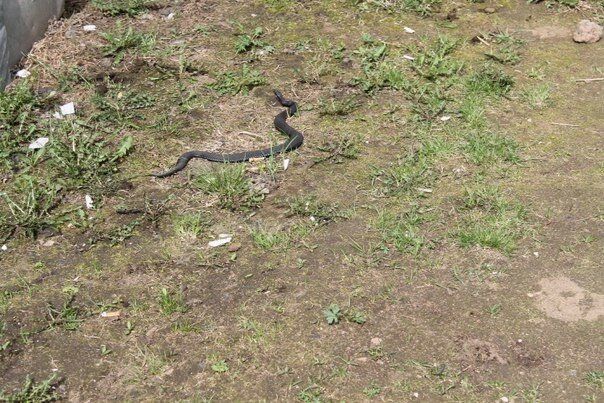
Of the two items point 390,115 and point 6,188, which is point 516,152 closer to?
point 390,115

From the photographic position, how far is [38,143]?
586cm

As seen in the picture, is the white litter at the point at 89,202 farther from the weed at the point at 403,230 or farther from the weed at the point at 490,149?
the weed at the point at 490,149

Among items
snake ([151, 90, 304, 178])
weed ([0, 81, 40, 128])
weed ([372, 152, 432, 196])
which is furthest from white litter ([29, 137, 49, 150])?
weed ([372, 152, 432, 196])

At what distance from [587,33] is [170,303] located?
4443 millimetres

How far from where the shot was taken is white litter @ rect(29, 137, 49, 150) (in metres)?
5.82

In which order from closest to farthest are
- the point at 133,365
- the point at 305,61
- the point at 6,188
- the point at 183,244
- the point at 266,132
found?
1. the point at 133,365
2. the point at 183,244
3. the point at 6,188
4. the point at 266,132
5. the point at 305,61

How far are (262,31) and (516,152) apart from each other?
8.70 feet

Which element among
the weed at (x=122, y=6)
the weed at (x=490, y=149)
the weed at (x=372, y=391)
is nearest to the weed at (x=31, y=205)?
the weed at (x=372, y=391)

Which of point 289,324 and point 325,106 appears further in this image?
point 325,106

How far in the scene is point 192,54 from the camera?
6.95 metres

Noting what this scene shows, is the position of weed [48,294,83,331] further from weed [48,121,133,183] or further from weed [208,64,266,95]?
weed [208,64,266,95]

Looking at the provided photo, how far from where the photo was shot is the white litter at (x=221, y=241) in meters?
4.94

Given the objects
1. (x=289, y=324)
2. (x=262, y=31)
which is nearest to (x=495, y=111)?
(x=262, y=31)

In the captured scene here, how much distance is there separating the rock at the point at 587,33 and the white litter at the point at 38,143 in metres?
4.40
